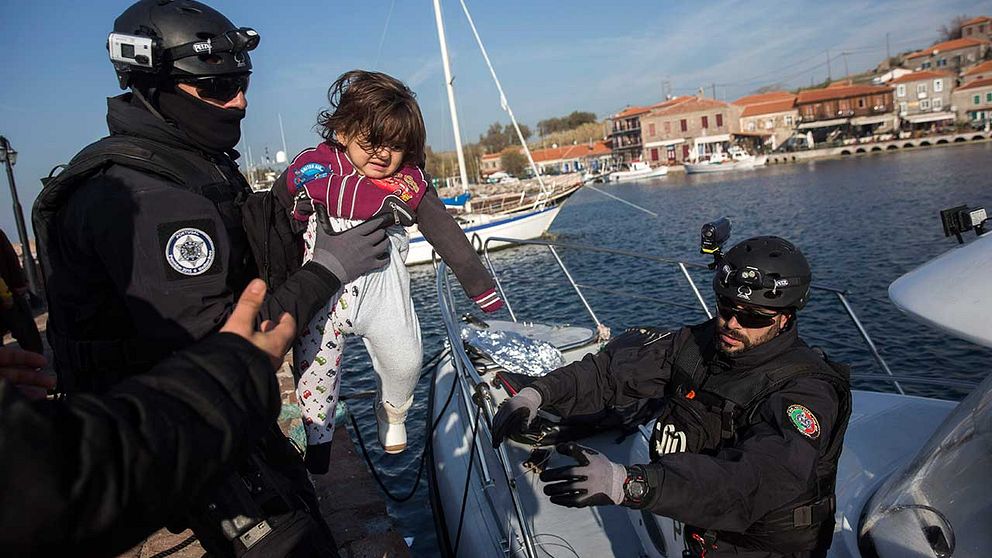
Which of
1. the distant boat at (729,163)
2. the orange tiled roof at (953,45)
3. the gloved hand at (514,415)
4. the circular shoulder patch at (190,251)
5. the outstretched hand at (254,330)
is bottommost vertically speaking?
the distant boat at (729,163)

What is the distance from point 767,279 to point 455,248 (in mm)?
1400

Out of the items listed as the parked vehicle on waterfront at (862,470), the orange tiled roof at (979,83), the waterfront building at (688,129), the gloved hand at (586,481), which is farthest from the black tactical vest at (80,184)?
the orange tiled roof at (979,83)

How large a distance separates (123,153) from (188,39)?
0.51 meters

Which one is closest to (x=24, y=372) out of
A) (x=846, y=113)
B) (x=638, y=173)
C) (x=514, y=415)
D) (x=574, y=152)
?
(x=514, y=415)

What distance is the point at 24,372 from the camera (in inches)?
54.2

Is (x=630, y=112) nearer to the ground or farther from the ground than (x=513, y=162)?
farther from the ground

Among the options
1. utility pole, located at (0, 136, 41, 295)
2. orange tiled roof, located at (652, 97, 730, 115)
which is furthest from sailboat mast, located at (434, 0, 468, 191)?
orange tiled roof, located at (652, 97, 730, 115)

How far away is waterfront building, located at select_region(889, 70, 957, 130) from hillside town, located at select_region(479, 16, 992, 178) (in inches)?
4.7

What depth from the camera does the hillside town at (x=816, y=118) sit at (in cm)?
6994

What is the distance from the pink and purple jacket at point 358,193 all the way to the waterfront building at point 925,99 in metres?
86.0

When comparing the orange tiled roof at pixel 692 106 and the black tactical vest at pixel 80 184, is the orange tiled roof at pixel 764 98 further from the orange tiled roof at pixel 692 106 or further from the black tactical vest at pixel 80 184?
the black tactical vest at pixel 80 184

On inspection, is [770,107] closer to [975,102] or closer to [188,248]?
[975,102]

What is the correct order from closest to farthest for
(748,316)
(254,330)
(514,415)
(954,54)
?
(254,330)
(748,316)
(514,415)
(954,54)

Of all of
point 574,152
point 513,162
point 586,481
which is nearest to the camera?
point 586,481
